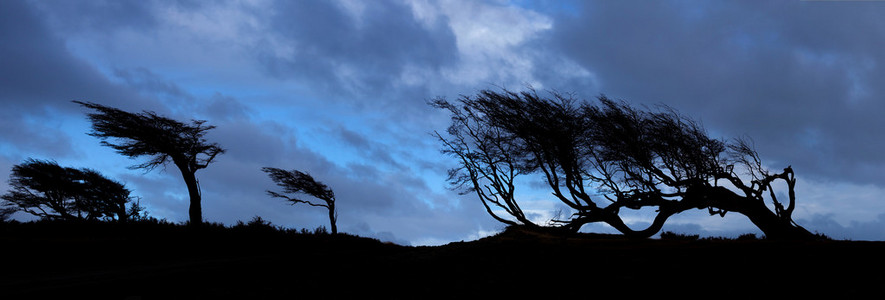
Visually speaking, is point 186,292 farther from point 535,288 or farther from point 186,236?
point 186,236

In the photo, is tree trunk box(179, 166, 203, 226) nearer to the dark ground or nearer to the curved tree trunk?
the dark ground

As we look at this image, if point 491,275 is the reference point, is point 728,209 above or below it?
above

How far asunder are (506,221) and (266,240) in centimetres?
834

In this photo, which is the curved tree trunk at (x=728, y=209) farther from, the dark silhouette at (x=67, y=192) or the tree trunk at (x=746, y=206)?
the dark silhouette at (x=67, y=192)

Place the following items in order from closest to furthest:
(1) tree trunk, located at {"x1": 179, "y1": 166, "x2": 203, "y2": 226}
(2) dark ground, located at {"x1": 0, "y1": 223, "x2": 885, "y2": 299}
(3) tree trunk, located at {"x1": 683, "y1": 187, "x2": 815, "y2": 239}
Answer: (2) dark ground, located at {"x1": 0, "y1": 223, "x2": 885, "y2": 299}, (3) tree trunk, located at {"x1": 683, "y1": 187, "x2": 815, "y2": 239}, (1) tree trunk, located at {"x1": 179, "y1": 166, "x2": 203, "y2": 226}

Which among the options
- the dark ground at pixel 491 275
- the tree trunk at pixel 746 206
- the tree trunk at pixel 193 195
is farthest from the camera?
the tree trunk at pixel 193 195

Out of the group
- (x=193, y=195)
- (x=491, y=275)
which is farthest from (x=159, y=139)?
(x=491, y=275)

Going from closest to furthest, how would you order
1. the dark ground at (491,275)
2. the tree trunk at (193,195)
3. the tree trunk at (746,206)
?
the dark ground at (491,275), the tree trunk at (746,206), the tree trunk at (193,195)

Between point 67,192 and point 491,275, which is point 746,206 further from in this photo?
point 67,192

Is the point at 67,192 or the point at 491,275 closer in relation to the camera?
the point at 491,275

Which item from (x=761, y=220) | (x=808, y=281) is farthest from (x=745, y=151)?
(x=808, y=281)

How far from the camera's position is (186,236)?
15.4 metres

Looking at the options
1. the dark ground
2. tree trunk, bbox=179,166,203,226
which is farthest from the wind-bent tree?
the dark ground

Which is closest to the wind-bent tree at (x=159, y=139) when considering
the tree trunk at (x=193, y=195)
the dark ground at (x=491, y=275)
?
the tree trunk at (x=193, y=195)
